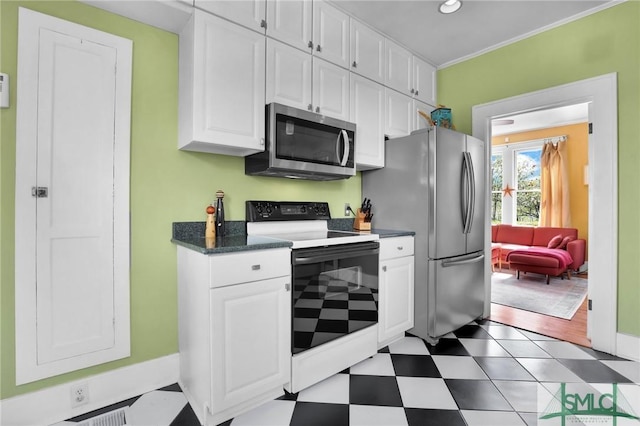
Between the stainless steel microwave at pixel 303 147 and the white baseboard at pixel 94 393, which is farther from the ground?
the stainless steel microwave at pixel 303 147

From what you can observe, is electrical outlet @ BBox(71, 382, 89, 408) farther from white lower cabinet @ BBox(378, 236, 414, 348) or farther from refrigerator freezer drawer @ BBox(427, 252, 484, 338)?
refrigerator freezer drawer @ BBox(427, 252, 484, 338)

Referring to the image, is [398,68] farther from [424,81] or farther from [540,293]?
[540,293]

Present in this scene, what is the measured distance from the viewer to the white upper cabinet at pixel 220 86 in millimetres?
1764

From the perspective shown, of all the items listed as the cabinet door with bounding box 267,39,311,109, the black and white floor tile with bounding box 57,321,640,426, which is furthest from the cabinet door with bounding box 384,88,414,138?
the black and white floor tile with bounding box 57,321,640,426

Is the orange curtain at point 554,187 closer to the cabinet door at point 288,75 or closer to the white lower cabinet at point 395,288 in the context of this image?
the white lower cabinet at point 395,288

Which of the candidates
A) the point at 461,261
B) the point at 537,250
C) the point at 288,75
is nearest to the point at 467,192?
the point at 461,261

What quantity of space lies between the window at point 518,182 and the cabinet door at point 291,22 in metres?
5.87

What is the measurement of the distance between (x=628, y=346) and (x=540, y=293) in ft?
6.32

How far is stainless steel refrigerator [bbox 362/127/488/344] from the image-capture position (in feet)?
8.27

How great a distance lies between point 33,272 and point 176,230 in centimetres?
70

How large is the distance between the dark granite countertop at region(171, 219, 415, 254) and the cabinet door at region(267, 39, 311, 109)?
2.98 ft

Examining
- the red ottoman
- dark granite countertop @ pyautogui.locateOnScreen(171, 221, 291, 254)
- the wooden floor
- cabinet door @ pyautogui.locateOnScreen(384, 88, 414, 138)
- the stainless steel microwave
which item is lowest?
the wooden floor

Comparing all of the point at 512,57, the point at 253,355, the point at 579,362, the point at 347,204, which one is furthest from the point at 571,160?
the point at 253,355

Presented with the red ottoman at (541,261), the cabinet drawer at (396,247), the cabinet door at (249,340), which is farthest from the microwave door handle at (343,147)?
the red ottoman at (541,261)
